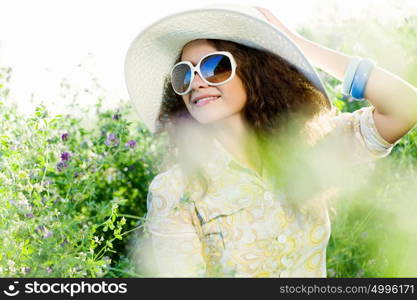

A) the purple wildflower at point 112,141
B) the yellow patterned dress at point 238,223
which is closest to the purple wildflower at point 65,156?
the purple wildflower at point 112,141

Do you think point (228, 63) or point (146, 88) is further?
point (146, 88)

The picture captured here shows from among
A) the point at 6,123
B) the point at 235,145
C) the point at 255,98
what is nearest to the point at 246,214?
the point at 235,145

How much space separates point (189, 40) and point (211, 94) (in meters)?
0.23

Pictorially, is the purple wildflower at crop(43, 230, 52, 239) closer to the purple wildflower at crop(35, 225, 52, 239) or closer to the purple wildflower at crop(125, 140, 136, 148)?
the purple wildflower at crop(35, 225, 52, 239)

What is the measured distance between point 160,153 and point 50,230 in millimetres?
1175

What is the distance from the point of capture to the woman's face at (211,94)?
205cm

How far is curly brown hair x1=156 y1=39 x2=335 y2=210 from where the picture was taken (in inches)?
84.9

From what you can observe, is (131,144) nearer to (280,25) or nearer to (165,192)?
(165,192)

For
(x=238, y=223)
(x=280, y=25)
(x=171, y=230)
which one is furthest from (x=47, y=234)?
(x=280, y=25)

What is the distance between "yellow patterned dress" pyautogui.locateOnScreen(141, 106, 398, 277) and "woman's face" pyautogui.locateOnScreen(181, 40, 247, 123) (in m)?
0.18

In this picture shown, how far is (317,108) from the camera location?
7.47 ft

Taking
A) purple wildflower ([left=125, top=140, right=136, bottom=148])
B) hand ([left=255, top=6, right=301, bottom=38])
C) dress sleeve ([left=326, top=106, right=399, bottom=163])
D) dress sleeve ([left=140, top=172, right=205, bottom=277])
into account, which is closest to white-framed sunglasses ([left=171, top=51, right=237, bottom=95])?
hand ([left=255, top=6, right=301, bottom=38])

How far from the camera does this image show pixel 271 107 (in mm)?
2262

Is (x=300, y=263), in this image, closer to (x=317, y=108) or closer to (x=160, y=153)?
(x=317, y=108)
